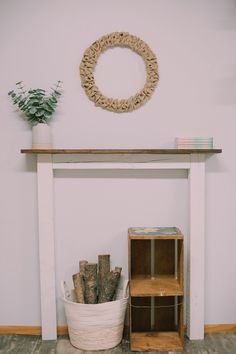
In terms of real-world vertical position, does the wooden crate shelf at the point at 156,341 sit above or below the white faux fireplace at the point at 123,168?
below

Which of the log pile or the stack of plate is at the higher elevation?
the stack of plate

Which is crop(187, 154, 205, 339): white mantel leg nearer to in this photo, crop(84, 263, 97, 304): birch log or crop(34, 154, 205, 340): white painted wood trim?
crop(34, 154, 205, 340): white painted wood trim

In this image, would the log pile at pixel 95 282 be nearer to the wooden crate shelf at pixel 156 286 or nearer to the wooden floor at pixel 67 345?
the wooden crate shelf at pixel 156 286

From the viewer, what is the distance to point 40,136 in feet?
7.68

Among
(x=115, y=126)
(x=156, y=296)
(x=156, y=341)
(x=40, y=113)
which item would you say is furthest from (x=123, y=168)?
(x=156, y=341)

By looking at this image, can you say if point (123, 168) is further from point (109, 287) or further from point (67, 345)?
point (67, 345)

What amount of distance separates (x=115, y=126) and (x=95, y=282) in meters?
1.01

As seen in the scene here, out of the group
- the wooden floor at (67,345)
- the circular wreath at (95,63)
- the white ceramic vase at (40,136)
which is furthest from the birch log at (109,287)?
the circular wreath at (95,63)

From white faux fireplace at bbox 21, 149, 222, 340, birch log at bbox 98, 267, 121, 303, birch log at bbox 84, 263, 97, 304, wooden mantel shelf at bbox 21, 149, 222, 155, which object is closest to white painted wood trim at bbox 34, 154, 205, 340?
white faux fireplace at bbox 21, 149, 222, 340

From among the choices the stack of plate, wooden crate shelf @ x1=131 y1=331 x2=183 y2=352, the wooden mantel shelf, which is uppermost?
the stack of plate

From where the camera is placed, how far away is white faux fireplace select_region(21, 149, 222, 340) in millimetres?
2414

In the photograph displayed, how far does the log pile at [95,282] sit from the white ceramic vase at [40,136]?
80 cm

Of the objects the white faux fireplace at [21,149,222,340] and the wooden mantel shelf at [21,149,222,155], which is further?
the white faux fireplace at [21,149,222,340]

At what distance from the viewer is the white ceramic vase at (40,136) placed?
7.68ft
